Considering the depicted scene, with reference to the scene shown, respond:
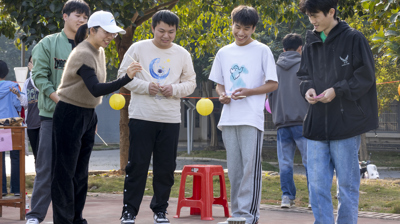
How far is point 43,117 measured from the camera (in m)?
4.71

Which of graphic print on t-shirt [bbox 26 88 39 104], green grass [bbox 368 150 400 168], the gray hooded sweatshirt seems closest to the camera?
graphic print on t-shirt [bbox 26 88 39 104]

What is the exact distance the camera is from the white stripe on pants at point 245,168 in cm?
473

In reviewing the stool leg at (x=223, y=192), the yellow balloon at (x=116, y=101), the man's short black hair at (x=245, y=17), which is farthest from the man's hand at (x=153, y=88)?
the yellow balloon at (x=116, y=101)

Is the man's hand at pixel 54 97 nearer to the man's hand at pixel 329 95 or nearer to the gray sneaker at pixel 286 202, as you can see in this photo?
the man's hand at pixel 329 95

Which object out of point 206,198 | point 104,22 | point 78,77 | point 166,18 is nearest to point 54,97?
point 78,77

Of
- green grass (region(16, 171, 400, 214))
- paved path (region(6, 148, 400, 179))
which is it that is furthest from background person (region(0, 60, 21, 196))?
paved path (region(6, 148, 400, 179))

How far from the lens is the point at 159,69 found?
197 inches

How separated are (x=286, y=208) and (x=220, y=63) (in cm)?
237

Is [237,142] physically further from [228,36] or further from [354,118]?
[228,36]

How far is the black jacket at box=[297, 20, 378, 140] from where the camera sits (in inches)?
147

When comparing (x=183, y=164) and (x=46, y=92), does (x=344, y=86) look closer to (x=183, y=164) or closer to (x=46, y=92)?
(x=46, y=92)

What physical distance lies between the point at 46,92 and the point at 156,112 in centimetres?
102

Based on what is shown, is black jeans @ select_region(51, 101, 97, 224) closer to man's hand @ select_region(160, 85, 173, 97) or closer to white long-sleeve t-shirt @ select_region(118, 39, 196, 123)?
white long-sleeve t-shirt @ select_region(118, 39, 196, 123)

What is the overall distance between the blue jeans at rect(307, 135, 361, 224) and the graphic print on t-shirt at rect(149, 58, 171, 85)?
171 centimetres
